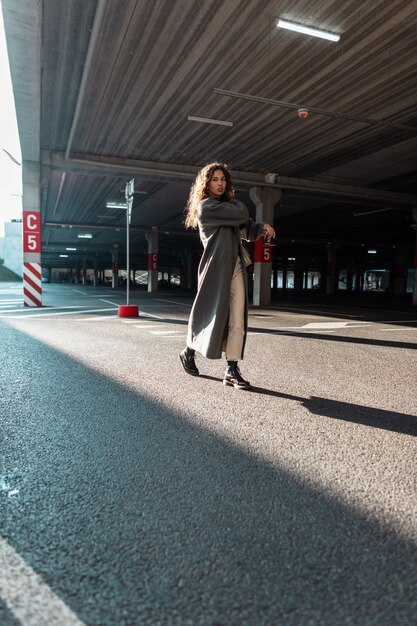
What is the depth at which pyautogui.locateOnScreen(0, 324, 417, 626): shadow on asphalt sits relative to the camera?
1.16 meters

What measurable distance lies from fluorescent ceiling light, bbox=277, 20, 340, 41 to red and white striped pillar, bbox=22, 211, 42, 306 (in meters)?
9.42

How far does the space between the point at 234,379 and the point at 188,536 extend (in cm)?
221

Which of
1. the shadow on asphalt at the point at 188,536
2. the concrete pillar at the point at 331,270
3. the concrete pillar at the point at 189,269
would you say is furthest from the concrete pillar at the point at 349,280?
the shadow on asphalt at the point at 188,536

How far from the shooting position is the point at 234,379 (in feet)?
12.0

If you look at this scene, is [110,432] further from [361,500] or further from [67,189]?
[67,189]

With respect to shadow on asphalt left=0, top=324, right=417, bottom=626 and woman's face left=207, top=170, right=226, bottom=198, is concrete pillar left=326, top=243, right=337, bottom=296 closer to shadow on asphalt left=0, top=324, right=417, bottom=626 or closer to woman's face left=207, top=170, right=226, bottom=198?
woman's face left=207, top=170, right=226, bottom=198

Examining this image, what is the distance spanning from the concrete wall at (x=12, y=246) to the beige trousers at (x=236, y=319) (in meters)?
69.1

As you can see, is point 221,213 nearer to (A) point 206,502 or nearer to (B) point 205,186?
(B) point 205,186

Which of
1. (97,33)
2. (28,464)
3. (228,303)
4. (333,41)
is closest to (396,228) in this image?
(333,41)

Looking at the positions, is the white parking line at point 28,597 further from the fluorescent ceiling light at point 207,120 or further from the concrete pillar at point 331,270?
the concrete pillar at point 331,270

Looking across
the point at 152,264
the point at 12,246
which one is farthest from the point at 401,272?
the point at 12,246

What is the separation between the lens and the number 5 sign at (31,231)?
13.5 metres

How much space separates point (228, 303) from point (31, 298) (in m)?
11.3

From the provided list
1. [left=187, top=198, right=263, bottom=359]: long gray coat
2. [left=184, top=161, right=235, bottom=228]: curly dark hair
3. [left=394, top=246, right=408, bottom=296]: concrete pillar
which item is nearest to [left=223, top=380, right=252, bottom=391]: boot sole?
[left=187, top=198, right=263, bottom=359]: long gray coat
